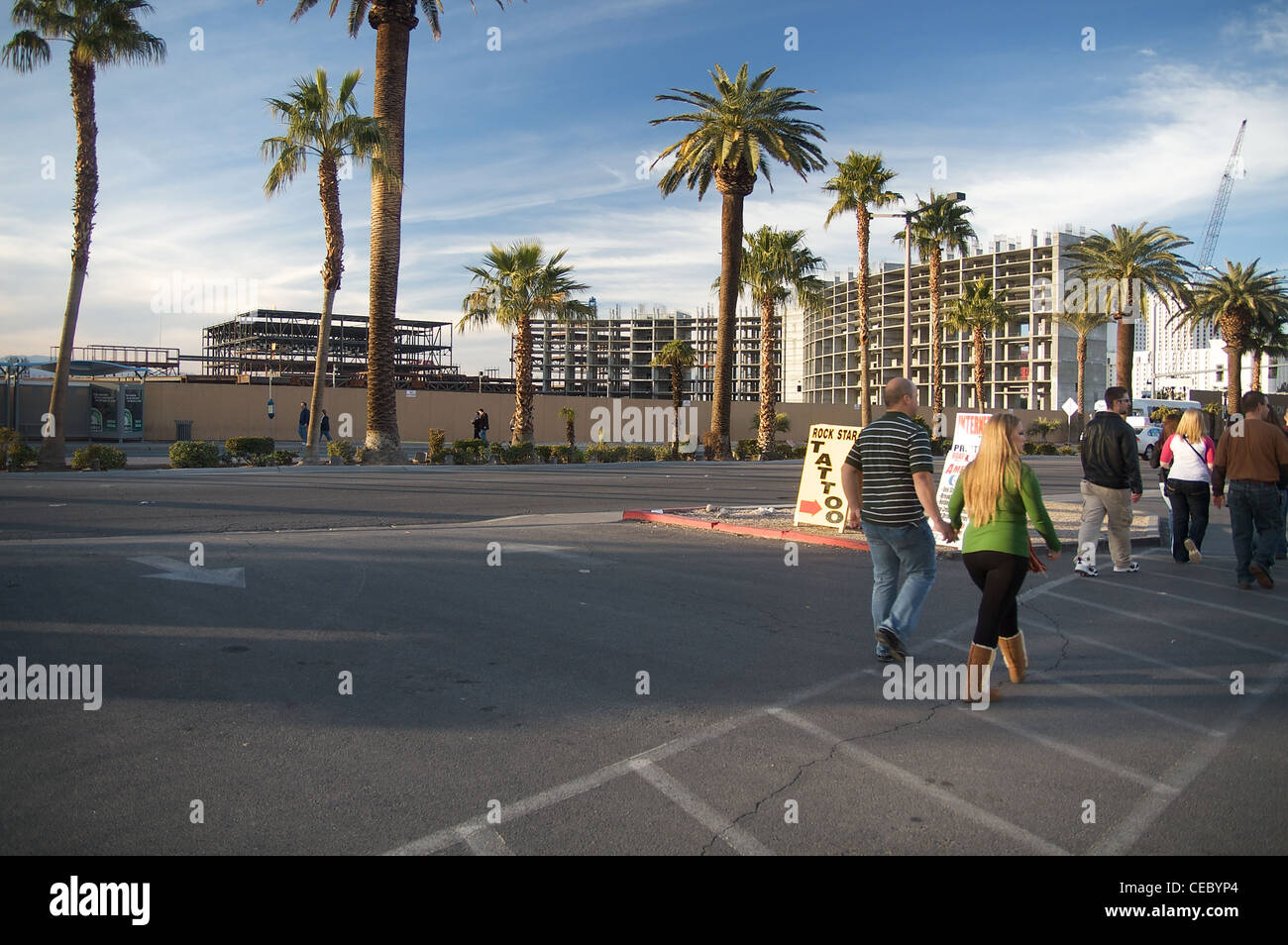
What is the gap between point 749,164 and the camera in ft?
108

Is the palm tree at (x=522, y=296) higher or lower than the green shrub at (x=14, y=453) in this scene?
higher

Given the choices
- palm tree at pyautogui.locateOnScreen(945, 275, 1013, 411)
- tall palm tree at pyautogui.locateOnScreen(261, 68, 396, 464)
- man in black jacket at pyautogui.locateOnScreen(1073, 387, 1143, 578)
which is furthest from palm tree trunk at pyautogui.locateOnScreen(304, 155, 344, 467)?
palm tree at pyautogui.locateOnScreen(945, 275, 1013, 411)

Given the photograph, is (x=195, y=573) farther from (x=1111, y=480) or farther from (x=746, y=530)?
(x=1111, y=480)

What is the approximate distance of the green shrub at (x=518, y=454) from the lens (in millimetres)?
30750

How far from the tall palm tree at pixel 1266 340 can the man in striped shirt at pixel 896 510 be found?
5765cm

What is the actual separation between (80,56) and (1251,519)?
87.1ft

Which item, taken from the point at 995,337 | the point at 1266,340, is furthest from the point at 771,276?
the point at 995,337

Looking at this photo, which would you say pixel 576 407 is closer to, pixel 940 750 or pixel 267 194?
pixel 267 194

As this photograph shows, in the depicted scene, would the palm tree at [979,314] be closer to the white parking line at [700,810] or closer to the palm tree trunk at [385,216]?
the palm tree trunk at [385,216]

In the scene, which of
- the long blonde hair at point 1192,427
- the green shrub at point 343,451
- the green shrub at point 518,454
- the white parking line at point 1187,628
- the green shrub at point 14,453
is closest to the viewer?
the white parking line at point 1187,628

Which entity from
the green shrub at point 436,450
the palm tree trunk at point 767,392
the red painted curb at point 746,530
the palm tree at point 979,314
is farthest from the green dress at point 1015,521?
the palm tree at point 979,314

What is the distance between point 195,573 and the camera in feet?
28.5

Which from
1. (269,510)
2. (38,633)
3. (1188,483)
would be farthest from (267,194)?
(1188,483)
